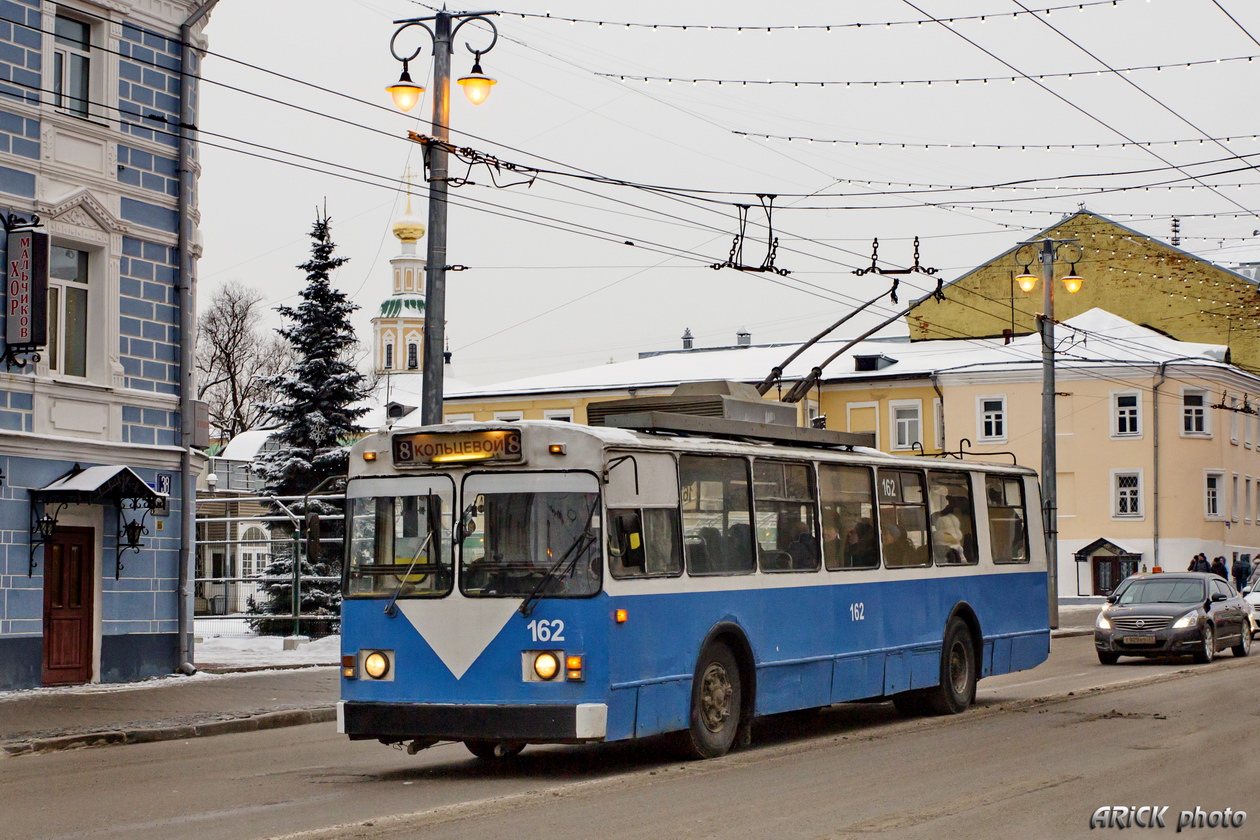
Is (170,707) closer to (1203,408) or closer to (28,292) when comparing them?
(28,292)

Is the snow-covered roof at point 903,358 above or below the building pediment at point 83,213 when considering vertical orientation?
above

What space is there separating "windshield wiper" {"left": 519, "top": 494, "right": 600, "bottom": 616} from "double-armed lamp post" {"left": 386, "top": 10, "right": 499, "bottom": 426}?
7237mm

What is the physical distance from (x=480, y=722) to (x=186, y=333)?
13.4 meters

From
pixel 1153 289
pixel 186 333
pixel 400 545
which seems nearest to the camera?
pixel 400 545

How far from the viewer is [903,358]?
6625cm

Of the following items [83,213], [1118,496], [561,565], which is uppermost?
[83,213]

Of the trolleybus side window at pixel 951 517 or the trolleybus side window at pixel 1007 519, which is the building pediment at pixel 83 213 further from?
the trolleybus side window at pixel 1007 519

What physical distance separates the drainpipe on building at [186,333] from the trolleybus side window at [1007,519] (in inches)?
444

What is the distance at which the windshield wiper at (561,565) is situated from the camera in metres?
11.9

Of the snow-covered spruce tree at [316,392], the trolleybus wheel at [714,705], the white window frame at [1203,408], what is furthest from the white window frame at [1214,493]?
the trolleybus wheel at [714,705]

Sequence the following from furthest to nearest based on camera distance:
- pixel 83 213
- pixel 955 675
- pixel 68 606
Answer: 1. pixel 83 213
2. pixel 68 606
3. pixel 955 675

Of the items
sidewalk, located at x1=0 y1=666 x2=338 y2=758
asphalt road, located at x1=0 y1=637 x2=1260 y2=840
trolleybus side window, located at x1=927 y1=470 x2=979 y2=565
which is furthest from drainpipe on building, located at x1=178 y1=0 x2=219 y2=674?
trolleybus side window, located at x1=927 y1=470 x2=979 y2=565

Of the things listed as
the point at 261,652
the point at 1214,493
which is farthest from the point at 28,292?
the point at 1214,493

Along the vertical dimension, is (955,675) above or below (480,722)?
below
